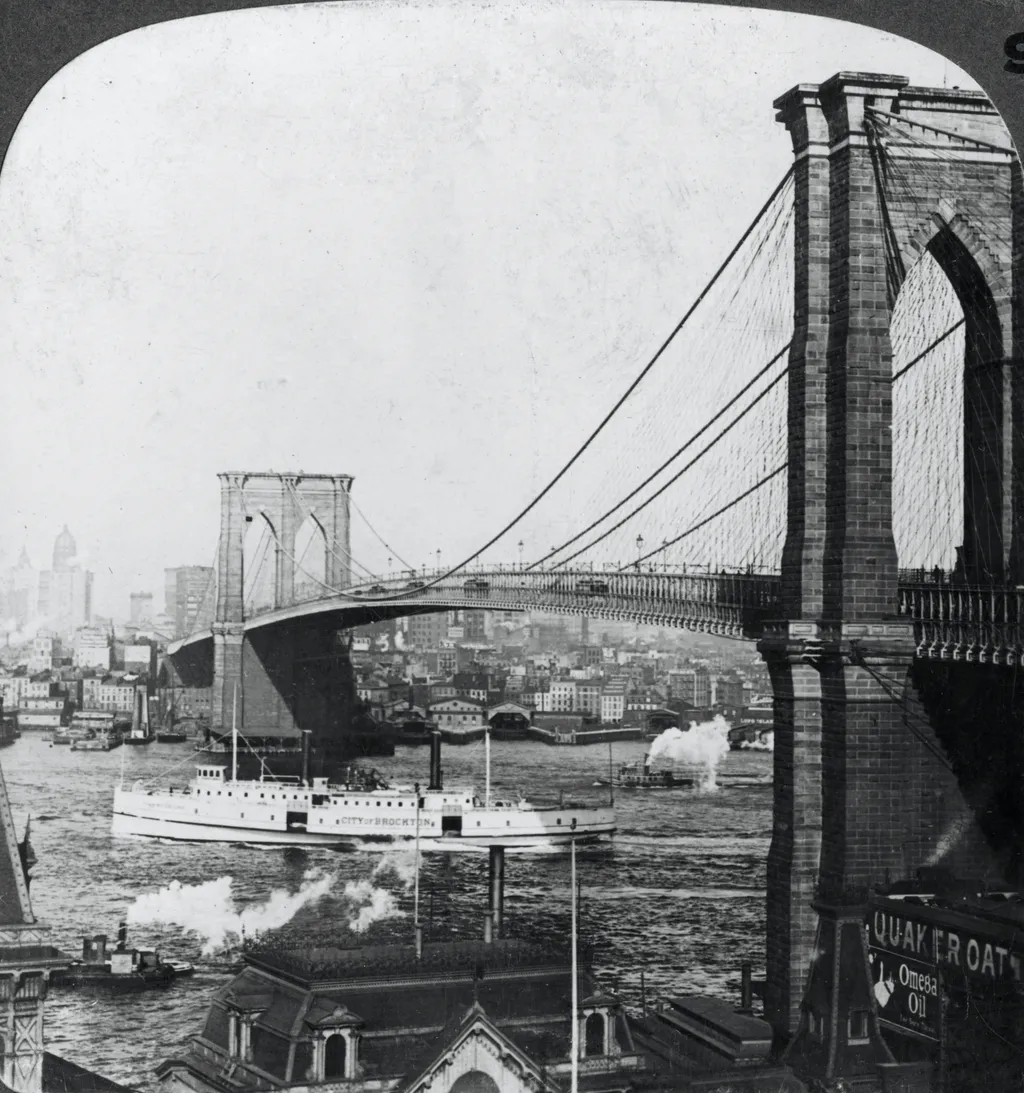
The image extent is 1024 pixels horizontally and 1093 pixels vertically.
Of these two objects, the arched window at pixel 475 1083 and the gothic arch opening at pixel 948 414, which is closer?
the arched window at pixel 475 1083

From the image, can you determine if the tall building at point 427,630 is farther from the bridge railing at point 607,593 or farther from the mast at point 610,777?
the mast at point 610,777

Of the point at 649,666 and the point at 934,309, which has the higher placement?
the point at 934,309

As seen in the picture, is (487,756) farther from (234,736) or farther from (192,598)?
(192,598)

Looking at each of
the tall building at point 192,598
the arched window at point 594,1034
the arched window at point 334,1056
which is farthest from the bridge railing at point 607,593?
the arched window at point 334,1056

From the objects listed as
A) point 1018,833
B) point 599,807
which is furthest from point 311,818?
point 1018,833

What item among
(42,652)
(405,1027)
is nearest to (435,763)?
(405,1027)

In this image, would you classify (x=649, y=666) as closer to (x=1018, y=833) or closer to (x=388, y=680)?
(x=388, y=680)
